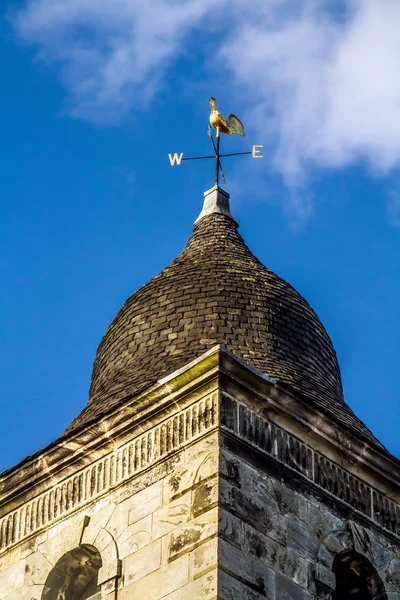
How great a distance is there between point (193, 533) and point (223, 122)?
8408mm

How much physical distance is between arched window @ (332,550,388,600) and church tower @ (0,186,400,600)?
2 centimetres

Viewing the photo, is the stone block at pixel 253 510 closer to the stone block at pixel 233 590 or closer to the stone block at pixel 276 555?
the stone block at pixel 276 555

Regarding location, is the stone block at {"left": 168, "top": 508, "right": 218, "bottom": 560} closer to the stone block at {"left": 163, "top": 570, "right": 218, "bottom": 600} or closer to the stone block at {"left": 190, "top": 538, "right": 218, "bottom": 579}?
the stone block at {"left": 190, "top": 538, "right": 218, "bottom": 579}

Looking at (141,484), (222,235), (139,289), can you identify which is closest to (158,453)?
(141,484)

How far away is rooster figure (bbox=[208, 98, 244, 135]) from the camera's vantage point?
26469 millimetres

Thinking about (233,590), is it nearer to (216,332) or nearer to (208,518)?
(208,518)

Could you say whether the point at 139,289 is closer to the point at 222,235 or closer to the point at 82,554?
the point at 222,235

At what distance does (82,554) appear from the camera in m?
21.2

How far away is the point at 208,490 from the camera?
20.0 meters

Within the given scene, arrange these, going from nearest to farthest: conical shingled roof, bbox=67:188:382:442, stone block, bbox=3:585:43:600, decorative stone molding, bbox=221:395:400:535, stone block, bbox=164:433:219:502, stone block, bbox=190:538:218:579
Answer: stone block, bbox=190:538:218:579 < stone block, bbox=164:433:219:502 < decorative stone molding, bbox=221:395:400:535 < stone block, bbox=3:585:43:600 < conical shingled roof, bbox=67:188:382:442

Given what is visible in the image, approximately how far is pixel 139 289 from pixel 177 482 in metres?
4.96

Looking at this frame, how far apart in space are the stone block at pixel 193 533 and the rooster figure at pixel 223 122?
8175 mm

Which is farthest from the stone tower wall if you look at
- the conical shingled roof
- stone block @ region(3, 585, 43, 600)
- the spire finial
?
the spire finial

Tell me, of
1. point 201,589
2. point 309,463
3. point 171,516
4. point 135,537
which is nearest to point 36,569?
point 135,537
